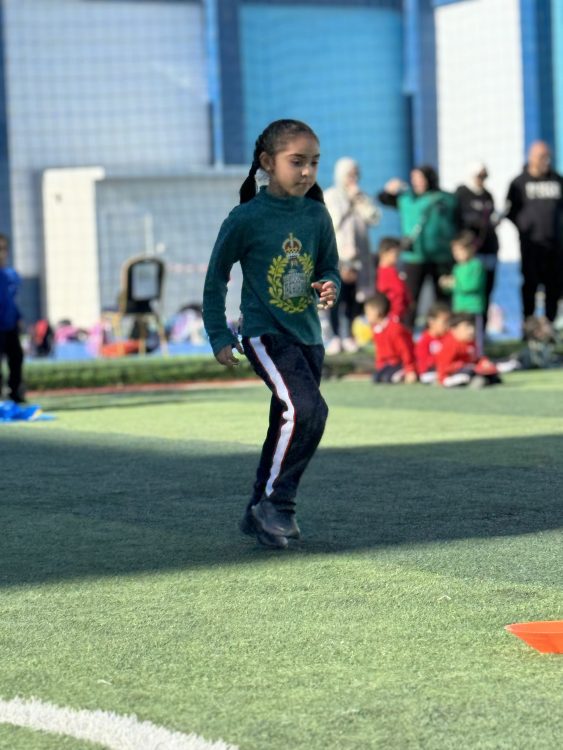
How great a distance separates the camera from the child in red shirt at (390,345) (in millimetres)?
13406

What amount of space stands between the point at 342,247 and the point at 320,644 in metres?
11.8

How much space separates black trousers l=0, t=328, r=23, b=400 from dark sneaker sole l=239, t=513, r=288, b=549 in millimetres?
7236

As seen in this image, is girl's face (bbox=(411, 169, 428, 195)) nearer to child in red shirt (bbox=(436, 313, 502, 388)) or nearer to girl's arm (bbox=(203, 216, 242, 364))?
child in red shirt (bbox=(436, 313, 502, 388))

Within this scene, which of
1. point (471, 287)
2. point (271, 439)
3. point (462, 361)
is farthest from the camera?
point (471, 287)

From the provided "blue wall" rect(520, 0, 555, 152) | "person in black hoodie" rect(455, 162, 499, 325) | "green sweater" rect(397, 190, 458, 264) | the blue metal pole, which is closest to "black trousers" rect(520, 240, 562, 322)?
"person in black hoodie" rect(455, 162, 499, 325)

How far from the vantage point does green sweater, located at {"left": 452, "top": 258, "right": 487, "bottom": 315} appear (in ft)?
45.7

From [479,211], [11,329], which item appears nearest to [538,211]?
[479,211]

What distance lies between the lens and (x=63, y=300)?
54844 mm

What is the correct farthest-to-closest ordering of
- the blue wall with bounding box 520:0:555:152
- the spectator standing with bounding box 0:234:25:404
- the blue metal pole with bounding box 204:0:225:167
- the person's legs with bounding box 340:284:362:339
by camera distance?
the blue wall with bounding box 520:0:555:152 < the blue metal pole with bounding box 204:0:225:167 < the person's legs with bounding box 340:284:362:339 < the spectator standing with bounding box 0:234:25:404

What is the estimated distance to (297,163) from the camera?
16.4 ft

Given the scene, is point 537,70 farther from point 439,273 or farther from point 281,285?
point 281,285

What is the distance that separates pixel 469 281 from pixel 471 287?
0.16ft

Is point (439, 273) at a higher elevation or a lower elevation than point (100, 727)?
higher

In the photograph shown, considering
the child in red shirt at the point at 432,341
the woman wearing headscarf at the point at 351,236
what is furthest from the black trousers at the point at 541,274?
the child in red shirt at the point at 432,341
